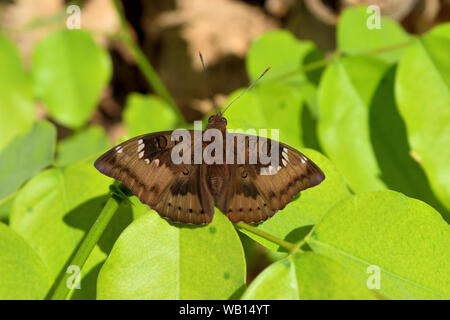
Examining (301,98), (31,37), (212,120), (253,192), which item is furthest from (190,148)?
(31,37)

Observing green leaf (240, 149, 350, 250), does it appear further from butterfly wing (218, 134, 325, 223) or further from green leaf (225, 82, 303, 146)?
green leaf (225, 82, 303, 146)

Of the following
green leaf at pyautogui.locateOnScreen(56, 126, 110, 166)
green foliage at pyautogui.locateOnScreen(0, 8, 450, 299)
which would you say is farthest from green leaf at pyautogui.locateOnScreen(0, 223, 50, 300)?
green leaf at pyautogui.locateOnScreen(56, 126, 110, 166)

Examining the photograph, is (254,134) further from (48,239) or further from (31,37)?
(31,37)

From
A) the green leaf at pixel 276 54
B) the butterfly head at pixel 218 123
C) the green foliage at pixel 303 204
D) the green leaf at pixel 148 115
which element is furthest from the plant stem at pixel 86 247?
the green leaf at pixel 148 115

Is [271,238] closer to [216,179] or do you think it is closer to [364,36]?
[216,179]

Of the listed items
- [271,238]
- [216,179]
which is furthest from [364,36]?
[271,238]

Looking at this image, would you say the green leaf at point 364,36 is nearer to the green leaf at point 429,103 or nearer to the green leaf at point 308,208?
the green leaf at point 429,103
